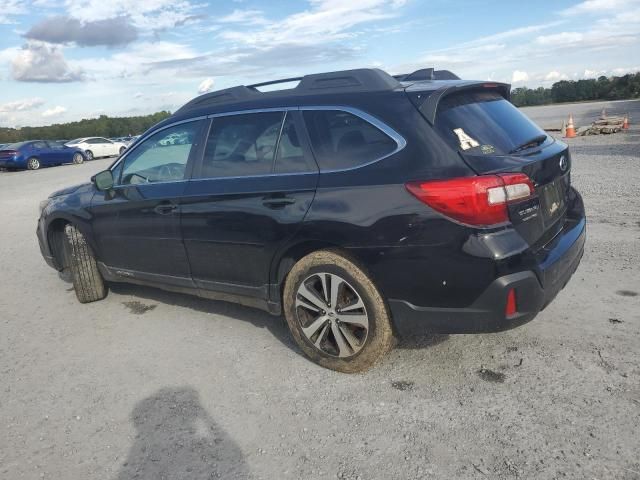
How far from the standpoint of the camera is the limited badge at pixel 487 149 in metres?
3.02

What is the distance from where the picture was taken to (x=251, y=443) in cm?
284

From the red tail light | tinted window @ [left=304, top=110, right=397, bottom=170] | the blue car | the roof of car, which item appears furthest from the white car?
the red tail light

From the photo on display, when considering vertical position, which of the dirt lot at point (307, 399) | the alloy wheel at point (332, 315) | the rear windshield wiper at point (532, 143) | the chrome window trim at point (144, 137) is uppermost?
the chrome window trim at point (144, 137)

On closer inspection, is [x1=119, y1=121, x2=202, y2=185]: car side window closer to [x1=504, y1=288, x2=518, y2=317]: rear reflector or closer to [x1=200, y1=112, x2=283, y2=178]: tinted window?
[x1=200, y1=112, x2=283, y2=178]: tinted window

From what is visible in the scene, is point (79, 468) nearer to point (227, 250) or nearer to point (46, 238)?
point (227, 250)

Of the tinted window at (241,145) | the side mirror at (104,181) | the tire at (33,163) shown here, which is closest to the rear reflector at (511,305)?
the tinted window at (241,145)

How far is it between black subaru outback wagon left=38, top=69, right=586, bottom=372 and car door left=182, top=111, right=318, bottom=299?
1 centimetres

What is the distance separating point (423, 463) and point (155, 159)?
3.21m

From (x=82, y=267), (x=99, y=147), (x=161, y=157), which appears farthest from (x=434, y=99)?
(x=99, y=147)

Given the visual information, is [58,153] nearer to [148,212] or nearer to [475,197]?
[148,212]

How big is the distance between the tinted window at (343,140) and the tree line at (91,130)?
56.6 m

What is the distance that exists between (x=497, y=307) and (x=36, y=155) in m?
28.0

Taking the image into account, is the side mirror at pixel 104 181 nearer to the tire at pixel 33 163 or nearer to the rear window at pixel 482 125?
the rear window at pixel 482 125

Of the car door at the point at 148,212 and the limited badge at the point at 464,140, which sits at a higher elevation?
the limited badge at the point at 464,140
